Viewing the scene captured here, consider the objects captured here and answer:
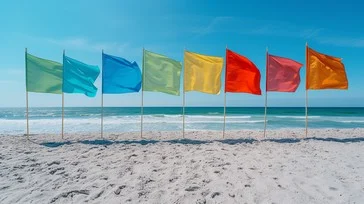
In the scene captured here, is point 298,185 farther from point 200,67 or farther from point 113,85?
point 113,85

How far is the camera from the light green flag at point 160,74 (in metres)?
9.83

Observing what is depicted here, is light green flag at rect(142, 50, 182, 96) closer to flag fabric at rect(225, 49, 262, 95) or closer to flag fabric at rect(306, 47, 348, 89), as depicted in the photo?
flag fabric at rect(225, 49, 262, 95)

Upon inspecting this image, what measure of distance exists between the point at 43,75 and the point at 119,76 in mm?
2958

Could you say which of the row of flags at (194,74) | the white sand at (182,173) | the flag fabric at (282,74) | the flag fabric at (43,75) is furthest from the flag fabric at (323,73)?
the flag fabric at (43,75)

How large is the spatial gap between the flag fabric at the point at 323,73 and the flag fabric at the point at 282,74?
575mm

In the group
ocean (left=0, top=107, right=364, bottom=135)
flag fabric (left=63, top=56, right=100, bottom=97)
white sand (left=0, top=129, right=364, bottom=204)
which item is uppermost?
flag fabric (left=63, top=56, right=100, bottom=97)

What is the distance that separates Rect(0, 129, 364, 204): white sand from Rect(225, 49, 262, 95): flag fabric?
2.59 meters

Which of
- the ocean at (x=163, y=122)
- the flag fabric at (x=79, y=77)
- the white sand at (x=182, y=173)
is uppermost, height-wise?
the flag fabric at (x=79, y=77)

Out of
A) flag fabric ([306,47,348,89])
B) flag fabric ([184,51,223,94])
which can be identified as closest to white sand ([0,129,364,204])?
flag fabric ([184,51,223,94])

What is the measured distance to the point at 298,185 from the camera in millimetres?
4414

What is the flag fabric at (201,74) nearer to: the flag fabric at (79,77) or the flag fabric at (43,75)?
the flag fabric at (79,77)

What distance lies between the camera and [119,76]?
9.84 metres

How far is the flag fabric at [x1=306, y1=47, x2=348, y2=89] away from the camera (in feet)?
32.9

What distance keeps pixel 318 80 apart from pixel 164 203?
9122 mm
